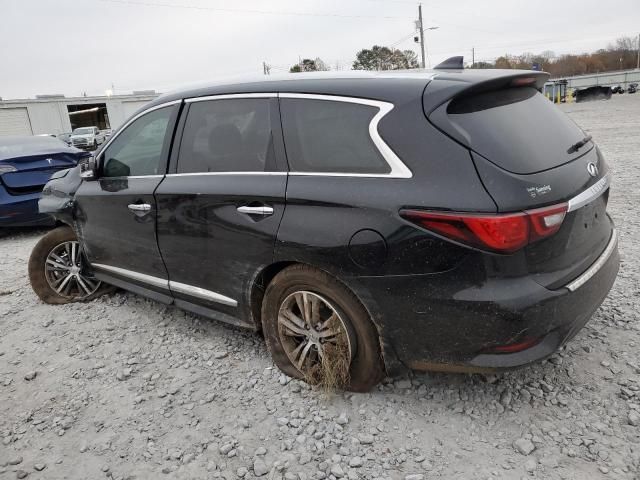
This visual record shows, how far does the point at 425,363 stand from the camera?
2404 millimetres

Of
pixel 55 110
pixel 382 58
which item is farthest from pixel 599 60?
pixel 55 110

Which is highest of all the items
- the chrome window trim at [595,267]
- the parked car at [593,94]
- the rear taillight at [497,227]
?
the rear taillight at [497,227]

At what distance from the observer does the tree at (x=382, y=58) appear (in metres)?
60.7

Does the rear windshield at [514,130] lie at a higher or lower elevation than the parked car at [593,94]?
higher

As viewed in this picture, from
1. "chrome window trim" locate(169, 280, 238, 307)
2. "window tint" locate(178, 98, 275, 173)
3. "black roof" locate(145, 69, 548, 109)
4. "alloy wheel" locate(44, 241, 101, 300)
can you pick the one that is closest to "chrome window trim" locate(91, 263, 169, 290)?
"chrome window trim" locate(169, 280, 238, 307)

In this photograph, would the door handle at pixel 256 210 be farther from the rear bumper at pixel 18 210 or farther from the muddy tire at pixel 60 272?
the rear bumper at pixel 18 210

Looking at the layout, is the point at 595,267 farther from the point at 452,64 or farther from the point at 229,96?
the point at 229,96

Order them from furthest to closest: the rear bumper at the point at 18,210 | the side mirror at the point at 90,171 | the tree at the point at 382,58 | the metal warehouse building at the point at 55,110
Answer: the tree at the point at 382,58 → the metal warehouse building at the point at 55,110 → the rear bumper at the point at 18,210 → the side mirror at the point at 90,171

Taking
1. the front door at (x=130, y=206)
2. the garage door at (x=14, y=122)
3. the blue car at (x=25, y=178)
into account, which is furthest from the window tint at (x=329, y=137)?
the garage door at (x=14, y=122)

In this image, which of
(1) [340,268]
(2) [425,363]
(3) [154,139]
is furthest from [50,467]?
(3) [154,139]

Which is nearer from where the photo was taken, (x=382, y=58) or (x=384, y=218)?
(x=384, y=218)

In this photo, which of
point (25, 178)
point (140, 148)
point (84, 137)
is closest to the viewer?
point (140, 148)

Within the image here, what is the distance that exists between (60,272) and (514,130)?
4079mm

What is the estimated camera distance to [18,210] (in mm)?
6707
